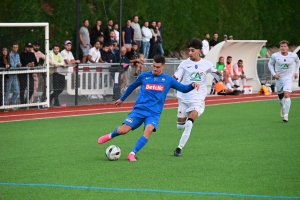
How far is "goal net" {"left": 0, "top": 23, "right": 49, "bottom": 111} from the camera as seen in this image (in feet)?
67.8

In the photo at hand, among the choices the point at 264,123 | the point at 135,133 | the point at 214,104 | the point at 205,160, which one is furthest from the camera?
the point at 214,104

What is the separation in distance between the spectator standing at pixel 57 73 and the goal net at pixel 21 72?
0.37 meters

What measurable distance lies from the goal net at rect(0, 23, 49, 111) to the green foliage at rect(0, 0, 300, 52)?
4.14 m

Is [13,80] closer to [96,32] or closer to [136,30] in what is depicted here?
[96,32]

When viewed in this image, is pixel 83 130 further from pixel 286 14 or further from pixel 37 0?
pixel 286 14

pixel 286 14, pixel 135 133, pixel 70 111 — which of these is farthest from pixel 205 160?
pixel 286 14

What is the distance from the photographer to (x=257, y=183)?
10.2 metres

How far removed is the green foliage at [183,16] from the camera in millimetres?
27228

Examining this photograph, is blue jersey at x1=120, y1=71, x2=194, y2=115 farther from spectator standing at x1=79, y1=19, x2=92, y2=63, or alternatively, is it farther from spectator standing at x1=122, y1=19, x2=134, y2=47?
spectator standing at x1=122, y1=19, x2=134, y2=47

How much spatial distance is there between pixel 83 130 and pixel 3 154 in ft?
14.3

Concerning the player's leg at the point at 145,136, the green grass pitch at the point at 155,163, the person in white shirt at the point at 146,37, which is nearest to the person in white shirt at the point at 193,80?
the green grass pitch at the point at 155,163

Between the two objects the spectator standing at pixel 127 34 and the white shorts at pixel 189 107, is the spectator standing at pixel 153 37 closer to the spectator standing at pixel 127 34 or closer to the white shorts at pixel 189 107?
the spectator standing at pixel 127 34

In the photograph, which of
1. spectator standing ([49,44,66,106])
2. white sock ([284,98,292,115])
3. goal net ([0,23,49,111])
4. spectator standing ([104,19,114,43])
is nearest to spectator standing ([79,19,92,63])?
spectator standing ([104,19,114,43])

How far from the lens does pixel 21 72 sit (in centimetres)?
2102
